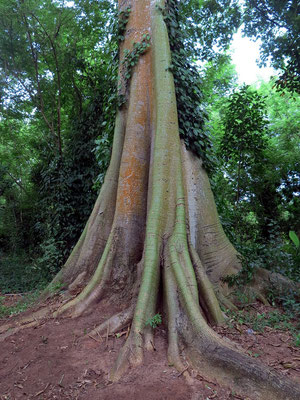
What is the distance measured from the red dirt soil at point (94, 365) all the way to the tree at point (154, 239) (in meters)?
0.12

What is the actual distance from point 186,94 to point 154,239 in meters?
2.88

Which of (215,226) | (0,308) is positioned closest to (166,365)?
(215,226)

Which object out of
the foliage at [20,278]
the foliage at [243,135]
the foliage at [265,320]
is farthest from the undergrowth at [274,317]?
the foliage at [20,278]

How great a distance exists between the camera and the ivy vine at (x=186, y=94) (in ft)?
16.3

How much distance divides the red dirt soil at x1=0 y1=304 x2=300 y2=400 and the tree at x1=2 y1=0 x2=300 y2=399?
12 centimetres

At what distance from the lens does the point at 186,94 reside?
5289mm

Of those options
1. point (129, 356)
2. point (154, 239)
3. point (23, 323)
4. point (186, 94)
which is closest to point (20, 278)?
point (23, 323)

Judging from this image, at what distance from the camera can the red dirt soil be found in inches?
95.0

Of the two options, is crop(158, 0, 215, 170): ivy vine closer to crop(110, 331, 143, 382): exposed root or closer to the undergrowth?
the undergrowth

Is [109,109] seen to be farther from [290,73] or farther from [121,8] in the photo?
[290,73]

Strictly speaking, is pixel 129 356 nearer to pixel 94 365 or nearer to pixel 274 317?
pixel 94 365

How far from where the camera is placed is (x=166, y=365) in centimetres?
270

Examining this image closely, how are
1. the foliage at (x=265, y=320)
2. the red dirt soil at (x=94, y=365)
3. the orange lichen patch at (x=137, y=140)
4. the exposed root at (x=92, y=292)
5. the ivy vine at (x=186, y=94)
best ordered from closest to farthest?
the red dirt soil at (x=94, y=365)
the foliage at (x=265, y=320)
the exposed root at (x=92, y=292)
the orange lichen patch at (x=137, y=140)
the ivy vine at (x=186, y=94)

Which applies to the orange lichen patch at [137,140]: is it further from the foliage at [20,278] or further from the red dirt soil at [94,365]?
the foliage at [20,278]
